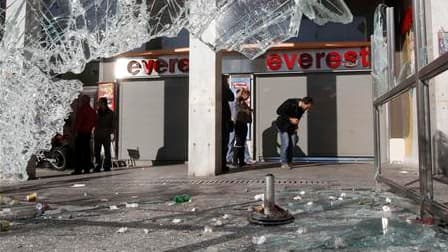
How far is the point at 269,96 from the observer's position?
13.1 meters

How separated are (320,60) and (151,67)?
456 centimetres

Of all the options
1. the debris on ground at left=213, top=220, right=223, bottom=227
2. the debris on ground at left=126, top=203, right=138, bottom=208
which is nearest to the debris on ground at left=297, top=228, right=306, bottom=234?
the debris on ground at left=213, top=220, right=223, bottom=227

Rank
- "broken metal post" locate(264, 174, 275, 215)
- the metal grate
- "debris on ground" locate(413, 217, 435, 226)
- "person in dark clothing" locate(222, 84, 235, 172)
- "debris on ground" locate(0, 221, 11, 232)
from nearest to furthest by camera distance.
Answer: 1. "debris on ground" locate(413, 217, 435, 226)
2. "debris on ground" locate(0, 221, 11, 232)
3. "broken metal post" locate(264, 174, 275, 215)
4. the metal grate
5. "person in dark clothing" locate(222, 84, 235, 172)

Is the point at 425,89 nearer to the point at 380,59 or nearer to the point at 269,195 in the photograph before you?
the point at 269,195

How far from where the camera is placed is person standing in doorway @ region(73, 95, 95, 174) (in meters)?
10.8

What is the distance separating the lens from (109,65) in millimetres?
13992

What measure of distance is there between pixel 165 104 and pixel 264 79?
9.14ft

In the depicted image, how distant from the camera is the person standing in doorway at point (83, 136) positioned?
35.3 feet

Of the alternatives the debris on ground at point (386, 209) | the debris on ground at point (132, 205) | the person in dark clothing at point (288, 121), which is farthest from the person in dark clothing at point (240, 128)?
the debris on ground at point (386, 209)

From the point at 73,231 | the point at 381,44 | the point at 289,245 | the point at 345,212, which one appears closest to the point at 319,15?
the point at 381,44

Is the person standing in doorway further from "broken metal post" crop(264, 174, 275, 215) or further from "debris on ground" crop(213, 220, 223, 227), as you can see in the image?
"broken metal post" crop(264, 174, 275, 215)

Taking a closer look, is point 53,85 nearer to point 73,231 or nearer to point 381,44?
point 73,231

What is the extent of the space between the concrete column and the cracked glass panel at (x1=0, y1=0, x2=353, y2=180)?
6.32 ft

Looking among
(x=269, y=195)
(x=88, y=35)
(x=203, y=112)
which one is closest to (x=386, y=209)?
(x=269, y=195)
